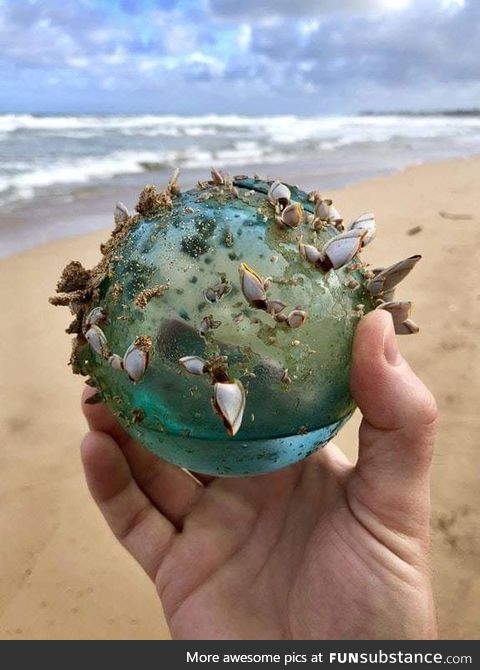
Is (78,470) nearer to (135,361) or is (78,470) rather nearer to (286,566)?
(286,566)

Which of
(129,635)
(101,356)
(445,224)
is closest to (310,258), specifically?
(101,356)

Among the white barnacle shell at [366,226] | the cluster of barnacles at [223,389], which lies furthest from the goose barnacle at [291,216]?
the cluster of barnacles at [223,389]

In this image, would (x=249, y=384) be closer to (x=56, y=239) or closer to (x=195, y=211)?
(x=195, y=211)

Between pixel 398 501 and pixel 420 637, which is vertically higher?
pixel 398 501

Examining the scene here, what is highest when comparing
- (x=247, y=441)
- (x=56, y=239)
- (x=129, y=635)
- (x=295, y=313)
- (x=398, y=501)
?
(x=295, y=313)

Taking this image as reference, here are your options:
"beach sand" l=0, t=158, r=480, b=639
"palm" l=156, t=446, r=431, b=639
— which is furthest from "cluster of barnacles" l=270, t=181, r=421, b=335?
"beach sand" l=0, t=158, r=480, b=639

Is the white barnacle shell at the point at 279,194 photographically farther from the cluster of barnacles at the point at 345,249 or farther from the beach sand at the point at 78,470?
the beach sand at the point at 78,470

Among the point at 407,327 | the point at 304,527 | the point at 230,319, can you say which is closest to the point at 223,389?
the point at 230,319
